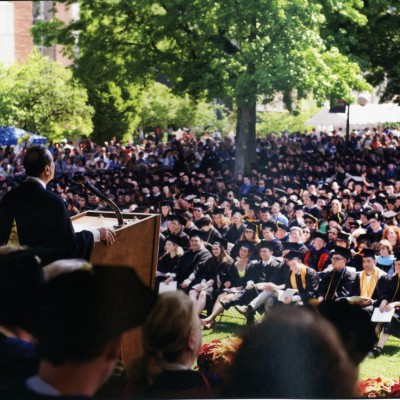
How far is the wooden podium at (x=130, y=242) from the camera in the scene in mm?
3320

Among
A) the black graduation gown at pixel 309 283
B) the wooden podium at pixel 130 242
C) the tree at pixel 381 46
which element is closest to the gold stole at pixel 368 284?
the black graduation gown at pixel 309 283

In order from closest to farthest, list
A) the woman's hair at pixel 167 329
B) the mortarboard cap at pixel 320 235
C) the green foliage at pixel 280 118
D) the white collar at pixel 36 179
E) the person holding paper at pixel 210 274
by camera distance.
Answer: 1. the woman's hair at pixel 167 329
2. the white collar at pixel 36 179
3. the person holding paper at pixel 210 274
4. the green foliage at pixel 280 118
5. the mortarboard cap at pixel 320 235

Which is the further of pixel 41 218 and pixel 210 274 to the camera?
pixel 210 274

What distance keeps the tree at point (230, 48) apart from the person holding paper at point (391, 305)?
4.50 feet

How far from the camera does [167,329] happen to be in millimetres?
2301

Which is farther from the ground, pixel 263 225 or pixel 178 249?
pixel 178 249

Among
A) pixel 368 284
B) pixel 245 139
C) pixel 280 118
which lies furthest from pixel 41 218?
pixel 280 118

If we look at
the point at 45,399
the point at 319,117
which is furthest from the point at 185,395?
the point at 319,117

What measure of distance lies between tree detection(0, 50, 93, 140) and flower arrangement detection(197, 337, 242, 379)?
155cm

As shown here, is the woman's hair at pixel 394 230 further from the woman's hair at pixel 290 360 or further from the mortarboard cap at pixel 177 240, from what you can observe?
the woman's hair at pixel 290 360

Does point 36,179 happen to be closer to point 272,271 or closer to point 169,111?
point 169,111

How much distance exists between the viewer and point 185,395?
2.48 meters

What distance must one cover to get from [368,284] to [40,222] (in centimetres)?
362

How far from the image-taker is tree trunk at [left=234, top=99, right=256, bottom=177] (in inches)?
227
